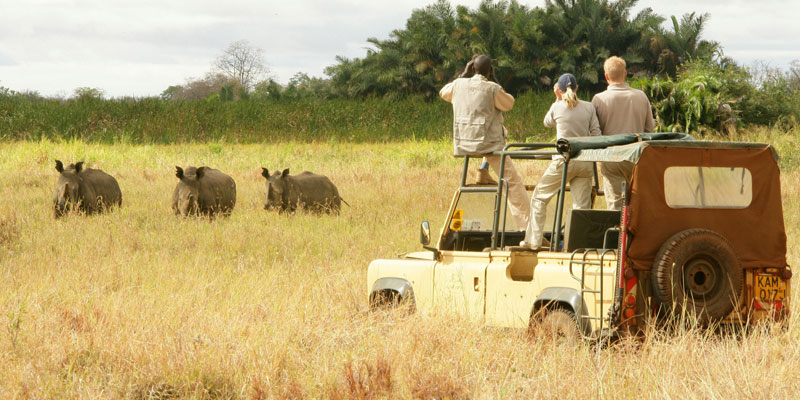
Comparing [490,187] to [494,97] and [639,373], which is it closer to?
[494,97]

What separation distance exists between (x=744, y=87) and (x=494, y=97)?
2177 cm

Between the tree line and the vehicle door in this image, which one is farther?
the tree line

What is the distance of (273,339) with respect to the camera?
6516 mm

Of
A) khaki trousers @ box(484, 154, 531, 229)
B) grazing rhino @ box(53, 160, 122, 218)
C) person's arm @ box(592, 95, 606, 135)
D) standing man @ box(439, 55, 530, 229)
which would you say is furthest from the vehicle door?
grazing rhino @ box(53, 160, 122, 218)

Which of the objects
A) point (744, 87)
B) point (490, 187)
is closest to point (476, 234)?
point (490, 187)

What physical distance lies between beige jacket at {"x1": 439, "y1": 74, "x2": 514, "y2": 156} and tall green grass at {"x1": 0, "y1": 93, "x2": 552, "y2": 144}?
29.3 metres

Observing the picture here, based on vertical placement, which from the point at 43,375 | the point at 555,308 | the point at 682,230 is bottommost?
the point at 43,375

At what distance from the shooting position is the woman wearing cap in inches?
296

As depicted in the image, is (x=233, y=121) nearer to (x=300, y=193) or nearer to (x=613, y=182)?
(x=300, y=193)

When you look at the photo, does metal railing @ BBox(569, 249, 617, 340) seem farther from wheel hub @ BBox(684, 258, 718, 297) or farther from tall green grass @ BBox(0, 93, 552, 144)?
tall green grass @ BBox(0, 93, 552, 144)

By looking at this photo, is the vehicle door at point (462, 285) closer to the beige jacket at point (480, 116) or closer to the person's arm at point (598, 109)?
the beige jacket at point (480, 116)

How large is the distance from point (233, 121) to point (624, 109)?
35893 mm

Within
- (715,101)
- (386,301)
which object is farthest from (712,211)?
(715,101)

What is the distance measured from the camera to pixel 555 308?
6551mm
